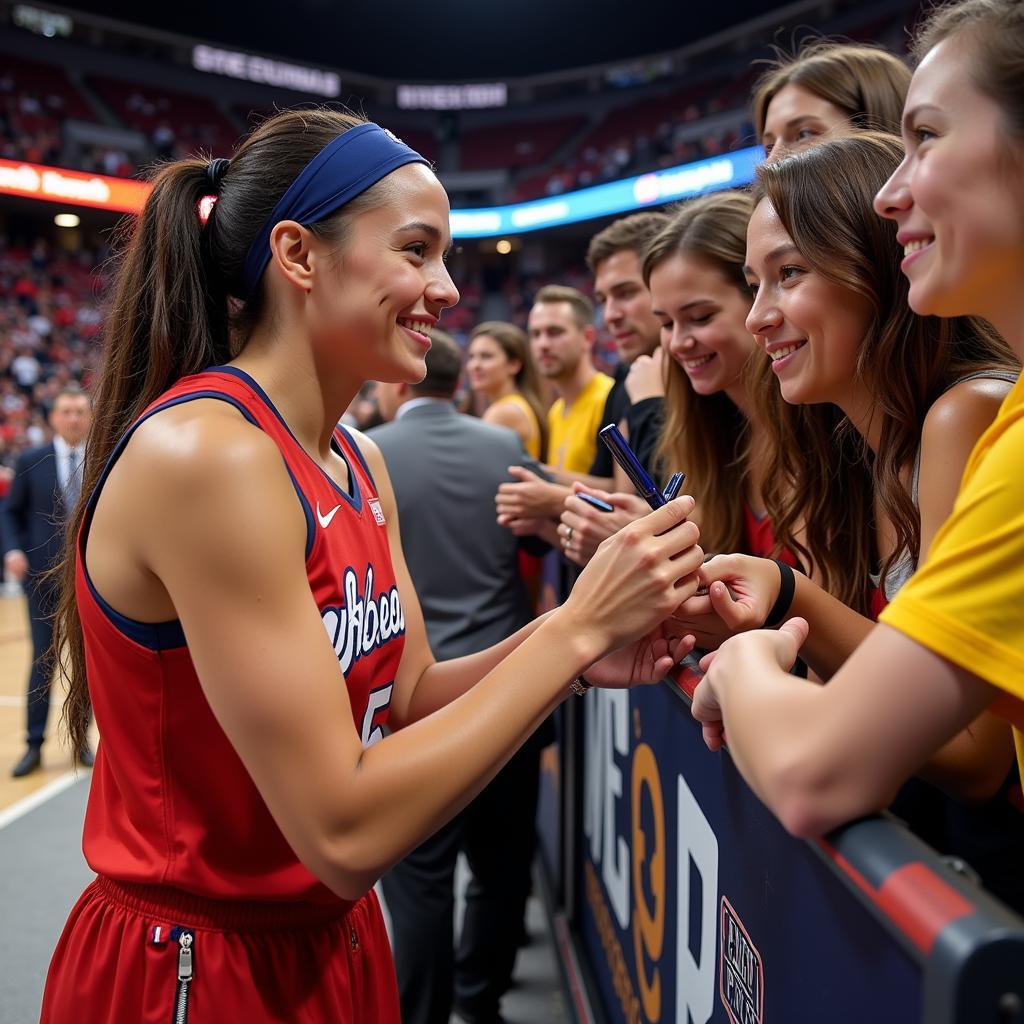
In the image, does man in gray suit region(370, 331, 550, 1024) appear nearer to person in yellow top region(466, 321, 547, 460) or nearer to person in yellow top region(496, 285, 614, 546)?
person in yellow top region(496, 285, 614, 546)

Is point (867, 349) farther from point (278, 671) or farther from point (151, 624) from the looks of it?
point (151, 624)

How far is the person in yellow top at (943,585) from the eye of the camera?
30.4 inches

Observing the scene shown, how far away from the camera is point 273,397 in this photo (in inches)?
51.8

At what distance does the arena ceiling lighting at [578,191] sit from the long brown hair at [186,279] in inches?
538

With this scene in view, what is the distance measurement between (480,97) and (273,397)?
25.8 metres

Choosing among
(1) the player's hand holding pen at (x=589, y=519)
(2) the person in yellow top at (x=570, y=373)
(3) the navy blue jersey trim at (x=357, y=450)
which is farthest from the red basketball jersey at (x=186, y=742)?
(2) the person in yellow top at (x=570, y=373)

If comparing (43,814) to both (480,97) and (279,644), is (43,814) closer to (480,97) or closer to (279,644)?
(279,644)

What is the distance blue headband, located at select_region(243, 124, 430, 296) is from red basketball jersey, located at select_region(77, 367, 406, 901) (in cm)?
19

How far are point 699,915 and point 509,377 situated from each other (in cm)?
393

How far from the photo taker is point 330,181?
1297 mm

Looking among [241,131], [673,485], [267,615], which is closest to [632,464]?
[673,485]

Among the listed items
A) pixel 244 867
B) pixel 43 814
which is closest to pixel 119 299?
pixel 244 867

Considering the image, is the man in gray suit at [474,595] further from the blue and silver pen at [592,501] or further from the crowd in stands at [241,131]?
the crowd in stands at [241,131]

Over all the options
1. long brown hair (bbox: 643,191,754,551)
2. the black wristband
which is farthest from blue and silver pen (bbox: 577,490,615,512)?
the black wristband
